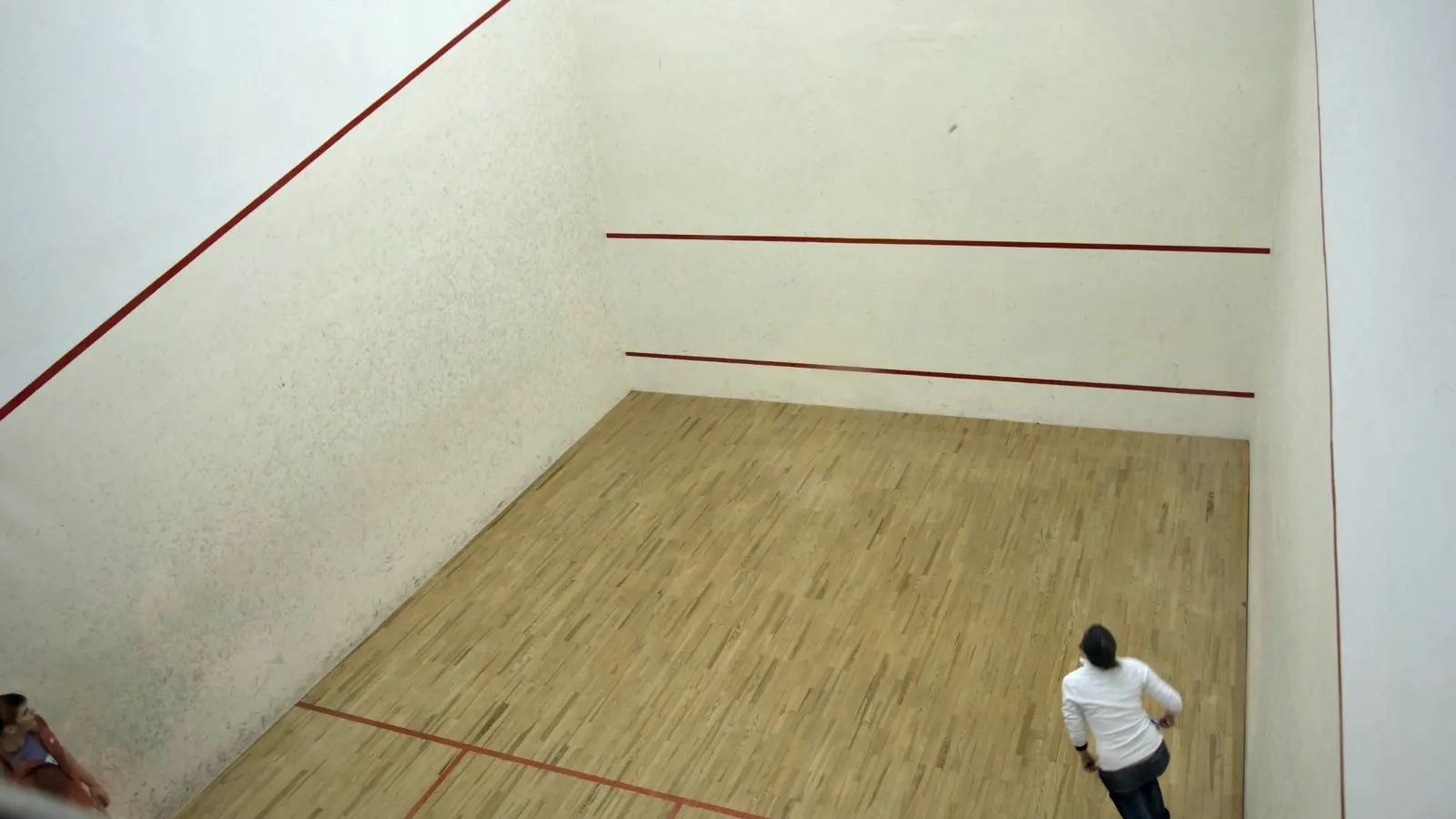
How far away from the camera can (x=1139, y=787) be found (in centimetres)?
234

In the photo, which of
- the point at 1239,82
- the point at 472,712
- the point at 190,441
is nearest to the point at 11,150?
the point at 190,441

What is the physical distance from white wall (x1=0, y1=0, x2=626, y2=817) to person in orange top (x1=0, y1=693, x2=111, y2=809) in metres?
0.16

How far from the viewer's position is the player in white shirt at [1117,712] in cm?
226

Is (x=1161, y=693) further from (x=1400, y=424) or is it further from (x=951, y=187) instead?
(x=951, y=187)

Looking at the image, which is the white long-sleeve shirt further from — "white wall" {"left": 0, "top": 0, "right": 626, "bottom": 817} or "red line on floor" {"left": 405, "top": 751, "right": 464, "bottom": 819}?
"white wall" {"left": 0, "top": 0, "right": 626, "bottom": 817}

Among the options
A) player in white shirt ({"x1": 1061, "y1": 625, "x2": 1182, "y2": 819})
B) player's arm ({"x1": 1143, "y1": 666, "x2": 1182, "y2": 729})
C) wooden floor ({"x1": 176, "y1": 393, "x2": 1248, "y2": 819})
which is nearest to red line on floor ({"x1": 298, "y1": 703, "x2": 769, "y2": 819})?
wooden floor ({"x1": 176, "y1": 393, "x2": 1248, "y2": 819})

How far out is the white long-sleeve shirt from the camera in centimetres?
226

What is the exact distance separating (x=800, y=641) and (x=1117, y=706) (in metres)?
1.25

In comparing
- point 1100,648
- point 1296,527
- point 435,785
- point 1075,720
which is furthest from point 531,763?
point 1296,527

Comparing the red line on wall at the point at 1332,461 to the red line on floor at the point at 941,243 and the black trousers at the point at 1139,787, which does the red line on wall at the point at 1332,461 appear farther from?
the red line on floor at the point at 941,243

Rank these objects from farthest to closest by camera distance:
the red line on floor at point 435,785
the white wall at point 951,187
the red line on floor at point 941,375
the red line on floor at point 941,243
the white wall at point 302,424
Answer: the red line on floor at point 941,375 → the red line on floor at point 941,243 → the white wall at point 951,187 → the red line on floor at point 435,785 → the white wall at point 302,424

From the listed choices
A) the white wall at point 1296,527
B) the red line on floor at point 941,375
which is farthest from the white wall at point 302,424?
the white wall at point 1296,527

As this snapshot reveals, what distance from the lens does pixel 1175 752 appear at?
282 cm

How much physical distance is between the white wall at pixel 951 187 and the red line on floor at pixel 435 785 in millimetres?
2258
